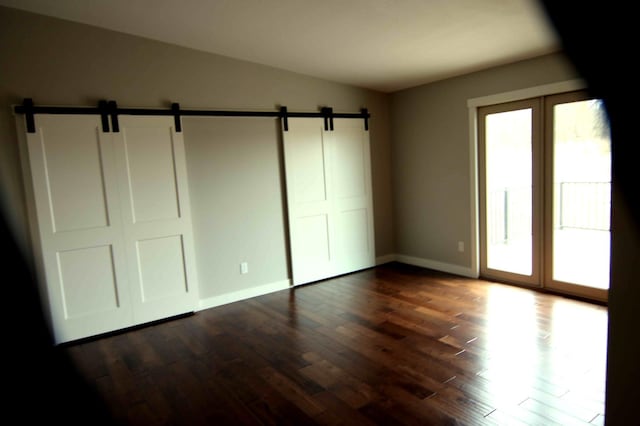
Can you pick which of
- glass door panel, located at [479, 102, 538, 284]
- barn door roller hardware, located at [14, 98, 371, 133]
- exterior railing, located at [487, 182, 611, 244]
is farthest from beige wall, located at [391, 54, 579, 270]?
barn door roller hardware, located at [14, 98, 371, 133]

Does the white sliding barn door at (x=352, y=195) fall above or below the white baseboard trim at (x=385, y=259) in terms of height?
above

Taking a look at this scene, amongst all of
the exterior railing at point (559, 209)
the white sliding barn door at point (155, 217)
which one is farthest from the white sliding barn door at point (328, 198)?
the exterior railing at point (559, 209)

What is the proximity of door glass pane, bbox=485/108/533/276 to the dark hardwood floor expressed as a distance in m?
0.45

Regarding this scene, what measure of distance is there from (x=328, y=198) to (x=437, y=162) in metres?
1.40

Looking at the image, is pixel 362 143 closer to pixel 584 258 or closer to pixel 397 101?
pixel 397 101

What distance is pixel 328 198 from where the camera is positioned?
16.3 feet

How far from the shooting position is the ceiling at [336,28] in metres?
3.03

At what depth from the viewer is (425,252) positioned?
532 centimetres

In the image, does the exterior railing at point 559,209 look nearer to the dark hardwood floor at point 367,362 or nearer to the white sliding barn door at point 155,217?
the dark hardwood floor at point 367,362

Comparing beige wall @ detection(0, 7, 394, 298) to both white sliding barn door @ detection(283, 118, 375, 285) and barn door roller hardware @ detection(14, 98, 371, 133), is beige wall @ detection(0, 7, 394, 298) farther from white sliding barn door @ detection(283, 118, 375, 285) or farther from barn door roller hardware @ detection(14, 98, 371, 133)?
white sliding barn door @ detection(283, 118, 375, 285)

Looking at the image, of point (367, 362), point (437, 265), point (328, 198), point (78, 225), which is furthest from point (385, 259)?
point (78, 225)

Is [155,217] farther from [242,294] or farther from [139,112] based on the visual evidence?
[242,294]

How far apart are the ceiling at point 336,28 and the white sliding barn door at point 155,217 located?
86cm

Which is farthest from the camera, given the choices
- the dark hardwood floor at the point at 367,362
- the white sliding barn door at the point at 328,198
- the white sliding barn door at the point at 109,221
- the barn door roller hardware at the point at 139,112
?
the white sliding barn door at the point at 328,198
